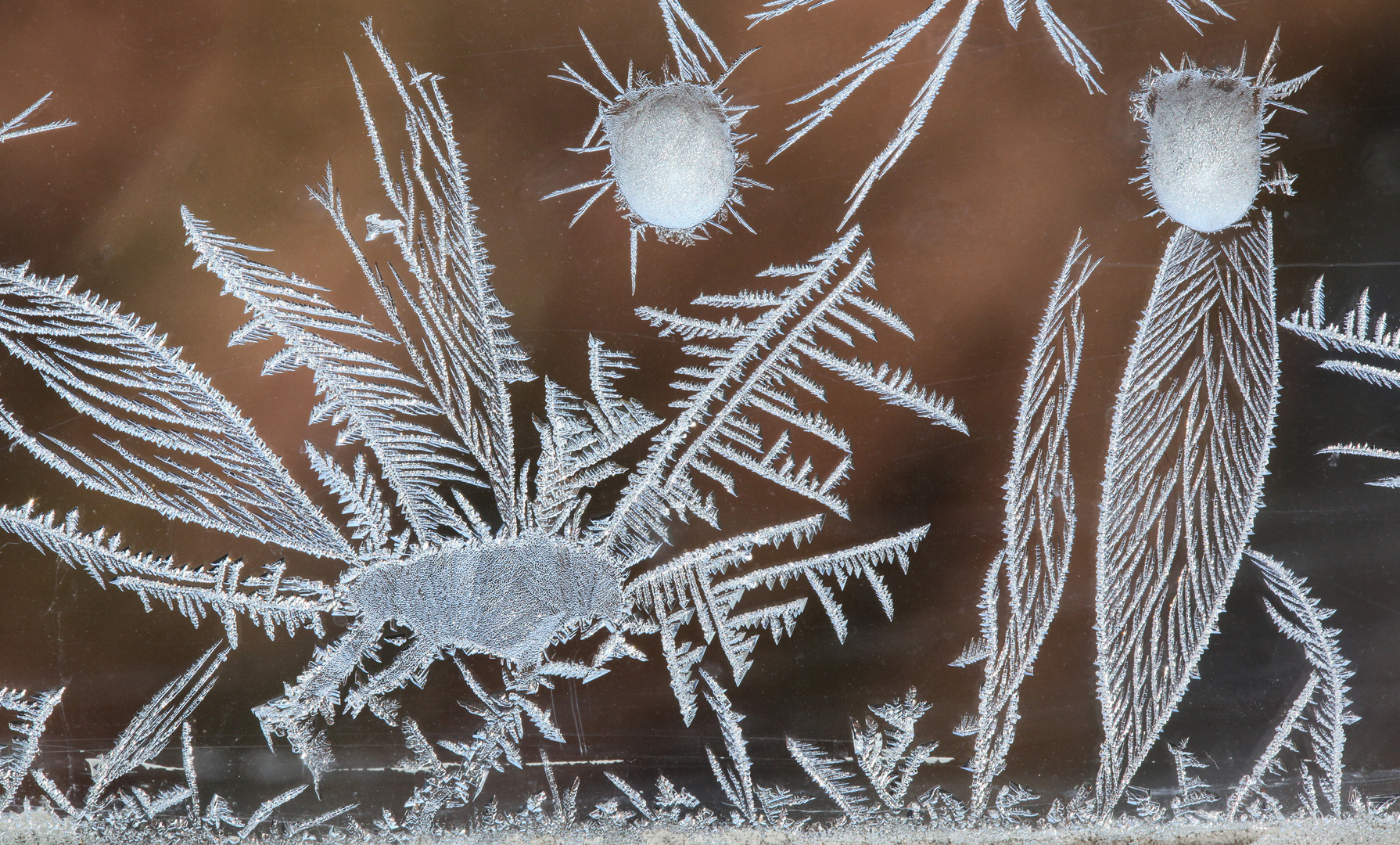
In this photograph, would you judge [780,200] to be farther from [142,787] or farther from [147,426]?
[142,787]

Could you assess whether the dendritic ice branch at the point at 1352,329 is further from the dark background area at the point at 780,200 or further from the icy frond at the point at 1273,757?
the icy frond at the point at 1273,757

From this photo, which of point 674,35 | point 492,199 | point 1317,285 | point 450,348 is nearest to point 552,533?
point 450,348

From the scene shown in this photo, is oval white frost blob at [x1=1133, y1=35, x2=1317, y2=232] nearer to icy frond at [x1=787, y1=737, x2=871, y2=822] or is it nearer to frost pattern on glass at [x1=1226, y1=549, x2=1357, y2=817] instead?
frost pattern on glass at [x1=1226, y1=549, x2=1357, y2=817]

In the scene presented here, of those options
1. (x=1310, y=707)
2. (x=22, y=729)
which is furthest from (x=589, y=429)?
(x=1310, y=707)

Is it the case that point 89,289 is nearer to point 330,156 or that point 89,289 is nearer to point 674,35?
point 330,156

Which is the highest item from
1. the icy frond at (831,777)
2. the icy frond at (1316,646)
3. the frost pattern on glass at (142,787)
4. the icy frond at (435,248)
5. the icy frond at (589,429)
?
the icy frond at (435,248)

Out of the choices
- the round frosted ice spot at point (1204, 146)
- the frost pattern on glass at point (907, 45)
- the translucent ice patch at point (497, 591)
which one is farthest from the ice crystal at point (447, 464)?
the round frosted ice spot at point (1204, 146)

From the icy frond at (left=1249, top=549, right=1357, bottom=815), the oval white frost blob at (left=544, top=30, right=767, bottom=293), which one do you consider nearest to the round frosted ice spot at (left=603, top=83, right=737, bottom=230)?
the oval white frost blob at (left=544, top=30, right=767, bottom=293)
